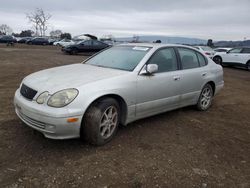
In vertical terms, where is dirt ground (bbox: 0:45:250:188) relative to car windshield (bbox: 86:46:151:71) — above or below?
below

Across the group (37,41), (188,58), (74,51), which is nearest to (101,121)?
(188,58)

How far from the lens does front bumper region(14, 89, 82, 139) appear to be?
305 cm

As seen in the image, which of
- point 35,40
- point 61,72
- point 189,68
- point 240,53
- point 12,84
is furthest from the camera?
point 35,40

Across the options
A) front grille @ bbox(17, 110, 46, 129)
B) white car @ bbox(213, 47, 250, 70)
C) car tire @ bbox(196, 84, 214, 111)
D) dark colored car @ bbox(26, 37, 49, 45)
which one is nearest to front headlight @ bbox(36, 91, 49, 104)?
front grille @ bbox(17, 110, 46, 129)

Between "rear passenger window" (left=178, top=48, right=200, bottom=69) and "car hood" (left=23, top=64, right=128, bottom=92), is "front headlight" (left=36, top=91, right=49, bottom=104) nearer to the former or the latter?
"car hood" (left=23, top=64, right=128, bottom=92)

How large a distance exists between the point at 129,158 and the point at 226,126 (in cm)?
237

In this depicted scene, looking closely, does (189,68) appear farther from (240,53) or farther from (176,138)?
(240,53)

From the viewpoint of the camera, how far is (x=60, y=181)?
271 cm

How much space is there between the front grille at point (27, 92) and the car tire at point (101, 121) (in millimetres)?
780

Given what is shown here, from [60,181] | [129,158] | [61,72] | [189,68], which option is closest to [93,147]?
[129,158]

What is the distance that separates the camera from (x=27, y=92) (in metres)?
3.46

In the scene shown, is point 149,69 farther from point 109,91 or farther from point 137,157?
point 137,157

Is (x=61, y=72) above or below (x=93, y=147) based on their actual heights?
above

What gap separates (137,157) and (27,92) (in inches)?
70.7
